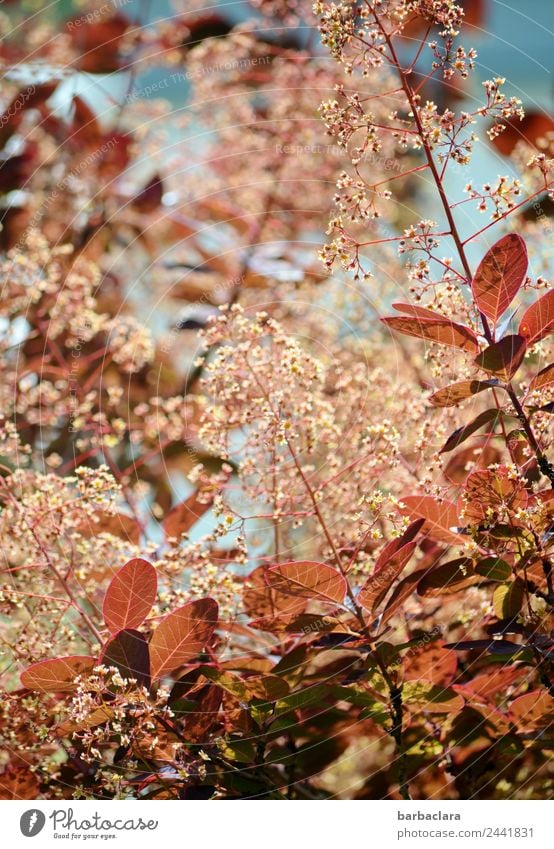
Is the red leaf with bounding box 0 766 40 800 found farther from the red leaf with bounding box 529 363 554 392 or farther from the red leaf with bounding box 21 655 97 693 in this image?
the red leaf with bounding box 529 363 554 392

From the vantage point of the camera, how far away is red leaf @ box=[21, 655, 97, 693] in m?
1.07

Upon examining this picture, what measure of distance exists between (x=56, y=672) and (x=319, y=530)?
581mm

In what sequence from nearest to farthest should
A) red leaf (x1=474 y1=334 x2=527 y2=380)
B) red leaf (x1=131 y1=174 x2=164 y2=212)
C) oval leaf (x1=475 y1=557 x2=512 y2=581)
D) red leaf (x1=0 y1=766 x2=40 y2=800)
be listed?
red leaf (x1=474 y1=334 x2=527 y2=380)
oval leaf (x1=475 y1=557 x2=512 y2=581)
red leaf (x1=0 y1=766 x2=40 y2=800)
red leaf (x1=131 y1=174 x2=164 y2=212)

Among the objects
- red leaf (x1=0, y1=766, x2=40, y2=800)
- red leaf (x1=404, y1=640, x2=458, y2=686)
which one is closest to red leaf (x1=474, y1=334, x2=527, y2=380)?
red leaf (x1=404, y1=640, x2=458, y2=686)

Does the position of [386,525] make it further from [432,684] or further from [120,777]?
[120,777]

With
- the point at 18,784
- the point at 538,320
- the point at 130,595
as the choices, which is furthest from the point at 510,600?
the point at 18,784

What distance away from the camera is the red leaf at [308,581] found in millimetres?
1037

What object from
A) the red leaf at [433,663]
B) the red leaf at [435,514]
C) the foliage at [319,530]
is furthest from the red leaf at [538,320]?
the red leaf at [433,663]

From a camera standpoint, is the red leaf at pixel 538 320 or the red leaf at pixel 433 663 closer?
the red leaf at pixel 538 320

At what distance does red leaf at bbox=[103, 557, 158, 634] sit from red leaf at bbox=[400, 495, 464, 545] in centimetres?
36

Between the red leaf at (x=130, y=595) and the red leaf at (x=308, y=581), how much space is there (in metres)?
0.16

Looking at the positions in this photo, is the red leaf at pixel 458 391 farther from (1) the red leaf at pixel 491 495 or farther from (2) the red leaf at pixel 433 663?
(2) the red leaf at pixel 433 663

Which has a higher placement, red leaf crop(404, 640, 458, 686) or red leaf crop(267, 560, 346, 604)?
red leaf crop(267, 560, 346, 604)

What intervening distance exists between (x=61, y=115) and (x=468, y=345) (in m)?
1.72
